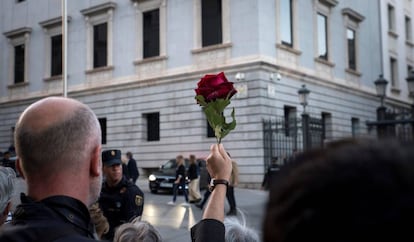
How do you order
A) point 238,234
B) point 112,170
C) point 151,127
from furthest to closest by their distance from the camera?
point 151,127
point 112,170
point 238,234

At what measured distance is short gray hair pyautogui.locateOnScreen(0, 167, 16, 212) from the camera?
2.77 m

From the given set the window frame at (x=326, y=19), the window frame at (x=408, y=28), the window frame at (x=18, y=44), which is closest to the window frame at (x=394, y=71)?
the window frame at (x=408, y=28)

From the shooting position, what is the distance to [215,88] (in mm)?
2463

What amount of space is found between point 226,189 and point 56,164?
31.1 inches

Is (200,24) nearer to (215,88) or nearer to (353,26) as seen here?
(353,26)

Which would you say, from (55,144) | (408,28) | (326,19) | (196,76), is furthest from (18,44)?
(55,144)

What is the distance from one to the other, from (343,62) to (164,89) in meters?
10.7

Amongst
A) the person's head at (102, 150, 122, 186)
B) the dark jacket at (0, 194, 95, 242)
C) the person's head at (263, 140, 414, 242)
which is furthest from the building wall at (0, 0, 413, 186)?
the person's head at (263, 140, 414, 242)

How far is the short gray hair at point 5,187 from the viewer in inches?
109

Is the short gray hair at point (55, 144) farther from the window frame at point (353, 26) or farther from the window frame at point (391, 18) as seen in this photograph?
the window frame at point (391, 18)

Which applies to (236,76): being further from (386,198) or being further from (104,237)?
(386,198)

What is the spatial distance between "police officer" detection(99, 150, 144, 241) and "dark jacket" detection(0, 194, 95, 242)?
132 inches

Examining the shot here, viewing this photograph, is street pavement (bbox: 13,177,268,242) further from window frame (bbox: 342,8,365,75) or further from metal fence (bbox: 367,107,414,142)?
window frame (bbox: 342,8,365,75)

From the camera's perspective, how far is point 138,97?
2667cm
